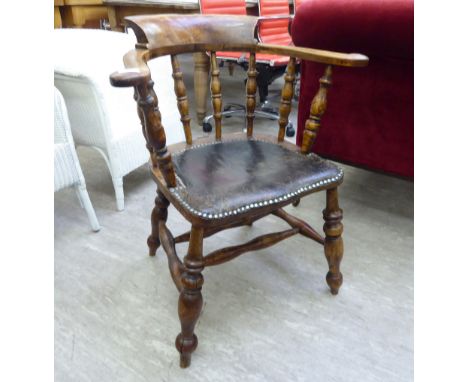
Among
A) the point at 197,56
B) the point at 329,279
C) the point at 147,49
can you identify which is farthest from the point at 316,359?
the point at 197,56

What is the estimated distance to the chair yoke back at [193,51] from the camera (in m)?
0.84

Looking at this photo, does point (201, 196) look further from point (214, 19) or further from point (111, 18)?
point (111, 18)

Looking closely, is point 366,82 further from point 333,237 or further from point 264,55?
point 264,55

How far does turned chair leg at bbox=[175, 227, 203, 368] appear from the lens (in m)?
0.93

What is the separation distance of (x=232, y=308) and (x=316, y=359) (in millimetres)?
304

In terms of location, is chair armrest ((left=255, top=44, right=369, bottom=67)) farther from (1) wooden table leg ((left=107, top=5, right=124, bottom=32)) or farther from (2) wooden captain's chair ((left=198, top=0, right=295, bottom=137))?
(1) wooden table leg ((left=107, top=5, right=124, bottom=32))

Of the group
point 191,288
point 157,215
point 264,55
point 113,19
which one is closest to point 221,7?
point 264,55

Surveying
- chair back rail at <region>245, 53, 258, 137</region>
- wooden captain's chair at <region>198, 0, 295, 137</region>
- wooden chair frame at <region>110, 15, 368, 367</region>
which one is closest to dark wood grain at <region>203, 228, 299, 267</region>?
wooden chair frame at <region>110, 15, 368, 367</region>

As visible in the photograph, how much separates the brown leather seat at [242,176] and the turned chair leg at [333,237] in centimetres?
9

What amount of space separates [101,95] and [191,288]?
91cm

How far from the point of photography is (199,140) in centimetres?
129

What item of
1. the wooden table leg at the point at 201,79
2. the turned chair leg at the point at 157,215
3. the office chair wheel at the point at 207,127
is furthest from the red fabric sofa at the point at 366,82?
the wooden table leg at the point at 201,79

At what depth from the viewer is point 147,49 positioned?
103cm

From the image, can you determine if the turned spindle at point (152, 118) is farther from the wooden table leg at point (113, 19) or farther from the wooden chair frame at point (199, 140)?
the wooden table leg at point (113, 19)
